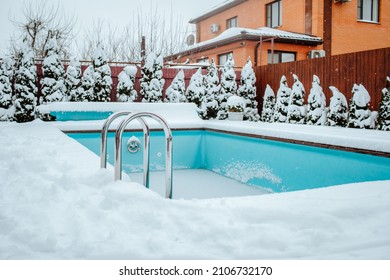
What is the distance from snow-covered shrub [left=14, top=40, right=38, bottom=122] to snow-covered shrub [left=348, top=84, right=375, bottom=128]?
6.71 m

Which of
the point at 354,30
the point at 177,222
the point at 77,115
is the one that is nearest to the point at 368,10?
the point at 354,30

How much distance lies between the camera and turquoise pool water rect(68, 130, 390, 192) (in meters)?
3.96

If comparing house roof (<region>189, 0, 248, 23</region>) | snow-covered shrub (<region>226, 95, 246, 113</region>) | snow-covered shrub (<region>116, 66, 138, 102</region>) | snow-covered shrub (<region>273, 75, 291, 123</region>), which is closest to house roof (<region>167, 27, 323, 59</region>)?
house roof (<region>189, 0, 248, 23</region>)

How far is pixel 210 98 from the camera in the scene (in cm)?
904

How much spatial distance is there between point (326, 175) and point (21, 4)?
1291cm

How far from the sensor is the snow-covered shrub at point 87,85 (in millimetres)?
8852

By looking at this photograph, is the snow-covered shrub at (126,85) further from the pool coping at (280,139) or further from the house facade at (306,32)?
the house facade at (306,32)

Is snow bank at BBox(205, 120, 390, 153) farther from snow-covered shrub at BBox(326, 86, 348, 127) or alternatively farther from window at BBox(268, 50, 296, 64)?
window at BBox(268, 50, 296, 64)

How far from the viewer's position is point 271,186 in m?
5.17

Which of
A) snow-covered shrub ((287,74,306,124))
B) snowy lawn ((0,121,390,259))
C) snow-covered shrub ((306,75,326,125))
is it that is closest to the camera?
snowy lawn ((0,121,390,259))

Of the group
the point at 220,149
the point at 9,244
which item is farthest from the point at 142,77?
the point at 9,244

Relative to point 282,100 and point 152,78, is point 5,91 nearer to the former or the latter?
point 152,78

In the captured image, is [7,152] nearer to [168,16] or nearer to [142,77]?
[142,77]

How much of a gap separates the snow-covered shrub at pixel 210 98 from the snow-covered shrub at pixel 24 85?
398cm
